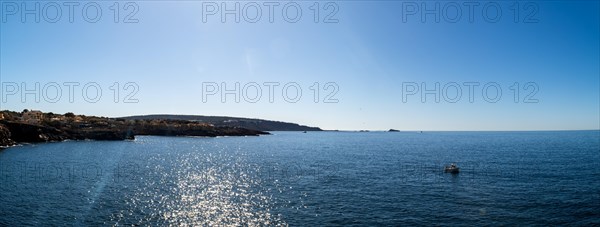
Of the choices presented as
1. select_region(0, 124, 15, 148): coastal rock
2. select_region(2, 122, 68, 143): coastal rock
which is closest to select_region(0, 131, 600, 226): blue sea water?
select_region(0, 124, 15, 148): coastal rock

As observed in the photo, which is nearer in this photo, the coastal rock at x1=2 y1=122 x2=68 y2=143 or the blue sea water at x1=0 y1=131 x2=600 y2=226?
the blue sea water at x1=0 y1=131 x2=600 y2=226

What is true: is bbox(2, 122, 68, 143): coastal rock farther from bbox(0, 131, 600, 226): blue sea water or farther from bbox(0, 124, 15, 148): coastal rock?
bbox(0, 131, 600, 226): blue sea water

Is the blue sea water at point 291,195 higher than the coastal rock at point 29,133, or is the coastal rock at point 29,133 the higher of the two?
the coastal rock at point 29,133

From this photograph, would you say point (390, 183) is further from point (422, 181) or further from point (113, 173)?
point (113, 173)

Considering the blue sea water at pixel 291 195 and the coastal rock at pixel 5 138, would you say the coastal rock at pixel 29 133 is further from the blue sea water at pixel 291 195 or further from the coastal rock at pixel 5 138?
the blue sea water at pixel 291 195

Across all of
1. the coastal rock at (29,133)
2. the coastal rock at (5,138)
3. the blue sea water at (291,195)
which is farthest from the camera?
the coastal rock at (29,133)

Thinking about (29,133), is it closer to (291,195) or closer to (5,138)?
(5,138)

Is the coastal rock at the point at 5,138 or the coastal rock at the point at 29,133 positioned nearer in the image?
the coastal rock at the point at 5,138

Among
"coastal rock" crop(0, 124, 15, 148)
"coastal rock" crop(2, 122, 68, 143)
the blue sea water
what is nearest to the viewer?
the blue sea water

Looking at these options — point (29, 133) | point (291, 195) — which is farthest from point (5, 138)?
point (291, 195)

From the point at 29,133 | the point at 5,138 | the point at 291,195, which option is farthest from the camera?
the point at 29,133

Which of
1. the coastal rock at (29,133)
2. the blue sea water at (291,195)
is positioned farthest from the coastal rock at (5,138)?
the blue sea water at (291,195)

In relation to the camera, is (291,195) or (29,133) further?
(29,133)

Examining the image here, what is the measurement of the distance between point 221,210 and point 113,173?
41581mm
